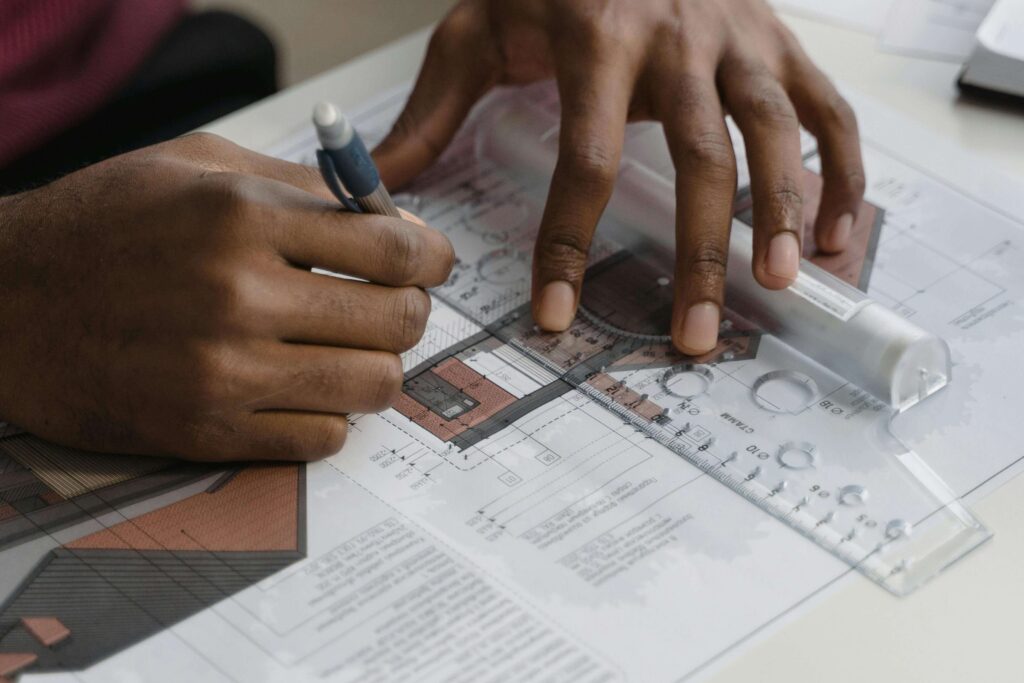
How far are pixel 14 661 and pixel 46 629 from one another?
0.02 meters

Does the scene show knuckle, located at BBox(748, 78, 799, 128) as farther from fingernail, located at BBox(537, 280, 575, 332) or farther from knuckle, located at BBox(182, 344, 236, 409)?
knuckle, located at BBox(182, 344, 236, 409)

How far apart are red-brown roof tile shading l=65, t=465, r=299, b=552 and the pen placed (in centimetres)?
19

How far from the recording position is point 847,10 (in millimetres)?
1230

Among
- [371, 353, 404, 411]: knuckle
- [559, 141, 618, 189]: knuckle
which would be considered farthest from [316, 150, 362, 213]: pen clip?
[559, 141, 618, 189]: knuckle

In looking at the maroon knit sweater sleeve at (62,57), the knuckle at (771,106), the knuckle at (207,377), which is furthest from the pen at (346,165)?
the maroon knit sweater sleeve at (62,57)

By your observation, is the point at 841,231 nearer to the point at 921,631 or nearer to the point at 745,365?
the point at 745,365

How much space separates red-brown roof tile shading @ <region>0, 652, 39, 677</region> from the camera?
624mm

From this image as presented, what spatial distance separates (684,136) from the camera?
0.89 meters

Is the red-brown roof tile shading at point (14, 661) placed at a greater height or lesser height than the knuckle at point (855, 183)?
lesser

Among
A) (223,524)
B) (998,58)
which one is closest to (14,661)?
(223,524)

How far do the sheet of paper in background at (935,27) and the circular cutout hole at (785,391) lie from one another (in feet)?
1.71

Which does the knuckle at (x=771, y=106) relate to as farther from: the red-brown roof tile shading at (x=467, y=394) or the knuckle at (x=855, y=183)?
the red-brown roof tile shading at (x=467, y=394)

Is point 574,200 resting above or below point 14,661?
above

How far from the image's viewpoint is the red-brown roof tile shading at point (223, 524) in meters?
0.70
